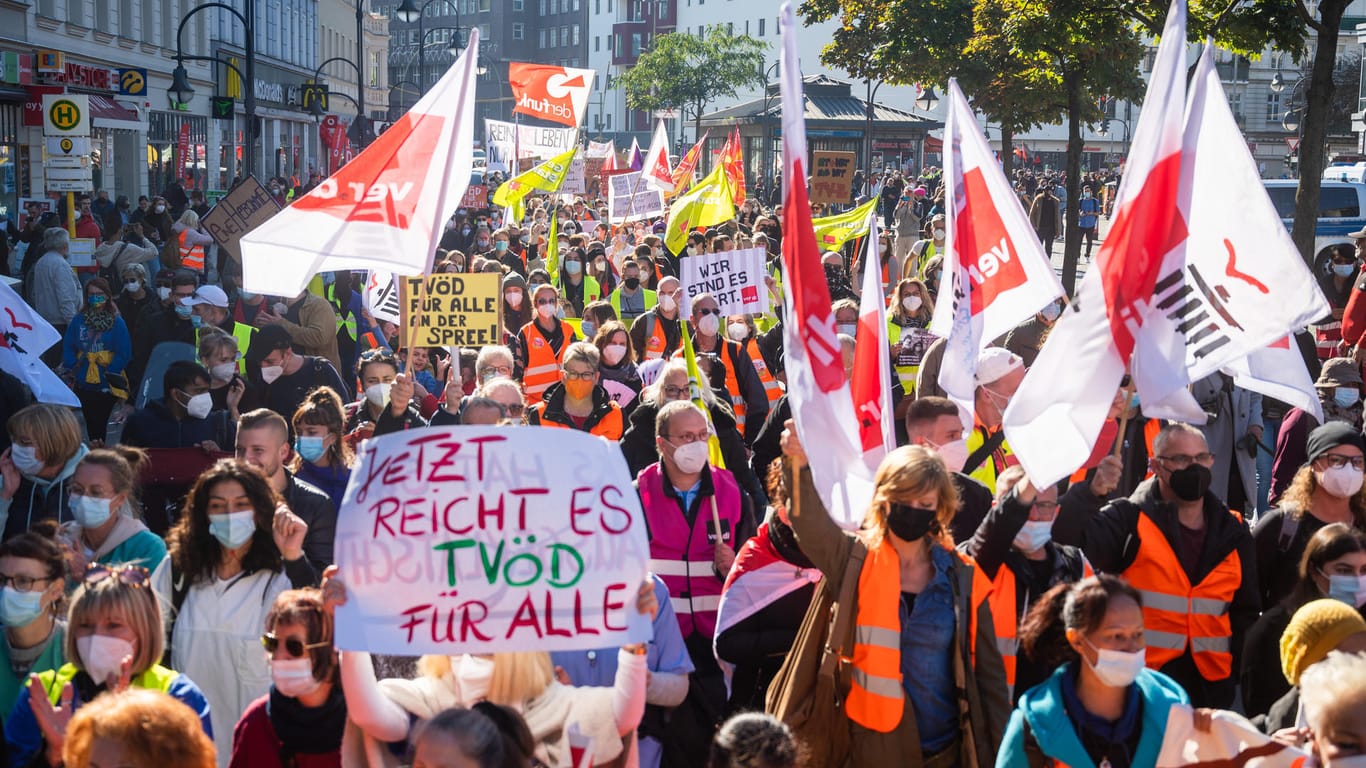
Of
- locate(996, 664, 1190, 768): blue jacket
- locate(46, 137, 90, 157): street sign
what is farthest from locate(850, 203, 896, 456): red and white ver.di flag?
locate(46, 137, 90, 157): street sign

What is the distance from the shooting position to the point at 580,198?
30.5m

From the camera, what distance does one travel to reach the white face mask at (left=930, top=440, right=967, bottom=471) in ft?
19.5

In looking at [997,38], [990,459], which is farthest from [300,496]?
[997,38]

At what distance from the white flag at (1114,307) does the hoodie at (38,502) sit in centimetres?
367

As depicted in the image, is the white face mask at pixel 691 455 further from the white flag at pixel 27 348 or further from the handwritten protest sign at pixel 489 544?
the white flag at pixel 27 348

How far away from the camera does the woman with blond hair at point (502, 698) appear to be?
12.5 feet

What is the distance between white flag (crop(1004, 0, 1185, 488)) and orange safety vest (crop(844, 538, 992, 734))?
63 cm

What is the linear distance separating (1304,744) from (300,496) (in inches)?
143

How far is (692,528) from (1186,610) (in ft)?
5.75

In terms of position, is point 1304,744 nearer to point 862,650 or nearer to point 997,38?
point 862,650

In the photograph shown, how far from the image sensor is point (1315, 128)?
1410 cm

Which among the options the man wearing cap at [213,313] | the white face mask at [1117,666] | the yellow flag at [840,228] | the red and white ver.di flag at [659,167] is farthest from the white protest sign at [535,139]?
the white face mask at [1117,666]

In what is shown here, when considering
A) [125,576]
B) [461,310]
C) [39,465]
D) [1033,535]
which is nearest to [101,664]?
[125,576]

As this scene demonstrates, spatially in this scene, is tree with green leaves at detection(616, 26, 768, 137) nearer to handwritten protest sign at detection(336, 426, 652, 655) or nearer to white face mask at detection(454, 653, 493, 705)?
handwritten protest sign at detection(336, 426, 652, 655)
